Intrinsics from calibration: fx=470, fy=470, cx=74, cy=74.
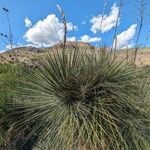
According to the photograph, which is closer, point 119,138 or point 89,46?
point 119,138

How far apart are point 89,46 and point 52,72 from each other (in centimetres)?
101

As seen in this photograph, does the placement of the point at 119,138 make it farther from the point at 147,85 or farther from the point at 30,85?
the point at 30,85

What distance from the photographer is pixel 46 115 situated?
290 inches

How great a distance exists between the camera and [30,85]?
25.7 feet

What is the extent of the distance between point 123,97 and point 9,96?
2.51m

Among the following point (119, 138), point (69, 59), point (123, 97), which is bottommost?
point (119, 138)

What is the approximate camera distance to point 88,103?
7273mm

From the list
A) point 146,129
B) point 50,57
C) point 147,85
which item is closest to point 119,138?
point 146,129

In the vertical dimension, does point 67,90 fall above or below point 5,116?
Result: above

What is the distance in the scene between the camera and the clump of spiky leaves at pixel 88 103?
7043 millimetres

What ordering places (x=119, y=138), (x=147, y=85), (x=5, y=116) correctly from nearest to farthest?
(x=119, y=138), (x=147, y=85), (x=5, y=116)

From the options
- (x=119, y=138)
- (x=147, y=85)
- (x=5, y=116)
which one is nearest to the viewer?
(x=119, y=138)

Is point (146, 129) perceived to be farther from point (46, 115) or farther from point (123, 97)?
point (46, 115)

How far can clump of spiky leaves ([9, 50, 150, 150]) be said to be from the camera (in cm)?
704
